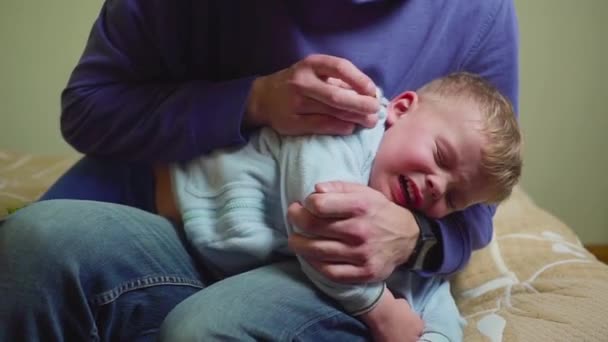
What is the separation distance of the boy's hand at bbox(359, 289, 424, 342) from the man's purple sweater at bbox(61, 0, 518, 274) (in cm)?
12

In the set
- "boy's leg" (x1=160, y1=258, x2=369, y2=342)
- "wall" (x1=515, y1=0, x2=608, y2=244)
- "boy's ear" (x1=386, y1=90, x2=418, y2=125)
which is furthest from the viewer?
"wall" (x1=515, y1=0, x2=608, y2=244)

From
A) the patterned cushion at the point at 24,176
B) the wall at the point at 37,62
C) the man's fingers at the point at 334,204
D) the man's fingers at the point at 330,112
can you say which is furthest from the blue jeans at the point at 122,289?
the wall at the point at 37,62

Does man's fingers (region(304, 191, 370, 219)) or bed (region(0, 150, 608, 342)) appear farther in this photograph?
bed (region(0, 150, 608, 342))

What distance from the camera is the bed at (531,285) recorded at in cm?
98

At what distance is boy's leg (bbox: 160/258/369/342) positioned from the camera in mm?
709

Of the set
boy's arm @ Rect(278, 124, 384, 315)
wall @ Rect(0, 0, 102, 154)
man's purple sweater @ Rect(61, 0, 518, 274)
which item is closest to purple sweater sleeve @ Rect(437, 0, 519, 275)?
man's purple sweater @ Rect(61, 0, 518, 274)

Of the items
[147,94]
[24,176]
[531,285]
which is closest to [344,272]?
[147,94]

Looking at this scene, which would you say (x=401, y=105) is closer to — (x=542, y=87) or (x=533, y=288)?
(x=533, y=288)

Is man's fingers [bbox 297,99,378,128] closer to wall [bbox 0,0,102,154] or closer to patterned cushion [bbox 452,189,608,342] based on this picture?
patterned cushion [bbox 452,189,608,342]

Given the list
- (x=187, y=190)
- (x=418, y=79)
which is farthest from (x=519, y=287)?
(x=187, y=190)

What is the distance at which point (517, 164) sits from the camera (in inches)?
37.0

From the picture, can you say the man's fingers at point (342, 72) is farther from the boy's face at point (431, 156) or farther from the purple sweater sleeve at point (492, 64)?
the purple sweater sleeve at point (492, 64)

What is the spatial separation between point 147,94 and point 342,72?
310 mm

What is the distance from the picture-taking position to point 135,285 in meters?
0.79
